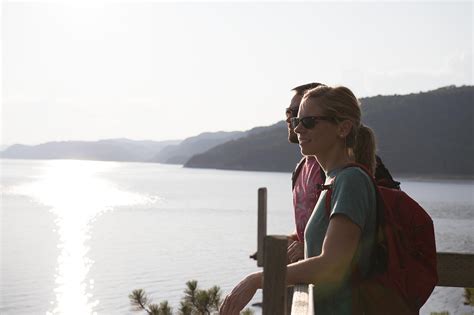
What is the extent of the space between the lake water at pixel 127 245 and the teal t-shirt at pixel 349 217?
31.3 meters

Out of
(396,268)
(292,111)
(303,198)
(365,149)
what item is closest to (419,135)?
(292,111)

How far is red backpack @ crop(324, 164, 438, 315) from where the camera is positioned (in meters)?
2.05

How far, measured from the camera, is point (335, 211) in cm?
192

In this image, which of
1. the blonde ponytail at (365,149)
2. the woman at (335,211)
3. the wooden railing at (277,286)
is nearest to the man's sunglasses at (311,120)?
the woman at (335,211)

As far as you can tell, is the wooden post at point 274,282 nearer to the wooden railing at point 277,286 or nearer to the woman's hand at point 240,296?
the wooden railing at point 277,286

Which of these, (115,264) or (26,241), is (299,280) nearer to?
(115,264)

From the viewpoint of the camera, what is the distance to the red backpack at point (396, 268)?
80.7 inches

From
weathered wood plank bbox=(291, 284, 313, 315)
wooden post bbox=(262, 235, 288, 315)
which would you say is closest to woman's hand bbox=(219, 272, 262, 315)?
weathered wood plank bbox=(291, 284, 313, 315)

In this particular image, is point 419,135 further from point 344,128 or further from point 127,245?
point 344,128

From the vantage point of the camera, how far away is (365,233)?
6.61 ft

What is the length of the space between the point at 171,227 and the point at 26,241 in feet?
Answer: 51.7

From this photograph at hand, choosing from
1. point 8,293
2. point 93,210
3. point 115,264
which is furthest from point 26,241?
point 93,210

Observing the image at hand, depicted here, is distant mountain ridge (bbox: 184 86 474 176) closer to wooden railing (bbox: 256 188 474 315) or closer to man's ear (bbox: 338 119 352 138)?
man's ear (bbox: 338 119 352 138)

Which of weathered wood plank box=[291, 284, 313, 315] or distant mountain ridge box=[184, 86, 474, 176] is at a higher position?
distant mountain ridge box=[184, 86, 474, 176]
